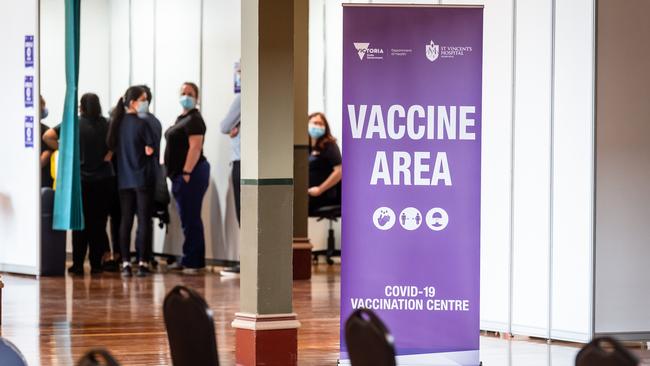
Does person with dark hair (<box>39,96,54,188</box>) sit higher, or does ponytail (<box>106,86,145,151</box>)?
ponytail (<box>106,86,145,151</box>)

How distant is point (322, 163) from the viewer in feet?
46.0

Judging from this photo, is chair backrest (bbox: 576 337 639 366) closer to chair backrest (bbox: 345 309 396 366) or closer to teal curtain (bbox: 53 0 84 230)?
chair backrest (bbox: 345 309 396 366)

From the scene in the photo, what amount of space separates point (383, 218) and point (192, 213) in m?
6.55

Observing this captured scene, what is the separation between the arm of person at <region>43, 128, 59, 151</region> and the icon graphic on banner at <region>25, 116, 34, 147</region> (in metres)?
0.54

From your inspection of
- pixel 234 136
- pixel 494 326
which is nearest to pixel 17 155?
pixel 234 136

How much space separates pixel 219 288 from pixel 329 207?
9.58 feet

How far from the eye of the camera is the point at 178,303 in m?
4.32

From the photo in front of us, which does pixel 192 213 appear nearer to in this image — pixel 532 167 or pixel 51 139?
pixel 51 139

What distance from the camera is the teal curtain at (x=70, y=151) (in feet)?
38.1

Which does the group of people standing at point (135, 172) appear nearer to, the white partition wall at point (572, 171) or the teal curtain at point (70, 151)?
the teal curtain at point (70, 151)

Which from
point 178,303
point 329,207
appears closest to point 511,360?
point 178,303

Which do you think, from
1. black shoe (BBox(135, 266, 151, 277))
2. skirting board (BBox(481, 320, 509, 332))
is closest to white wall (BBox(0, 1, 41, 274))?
black shoe (BBox(135, 266, 151, 277))

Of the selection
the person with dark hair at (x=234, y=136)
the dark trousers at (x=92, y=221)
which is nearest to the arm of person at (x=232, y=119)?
the person with dark hair at (x=234, y=136)

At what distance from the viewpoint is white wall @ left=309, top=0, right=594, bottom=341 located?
8.17 metres
